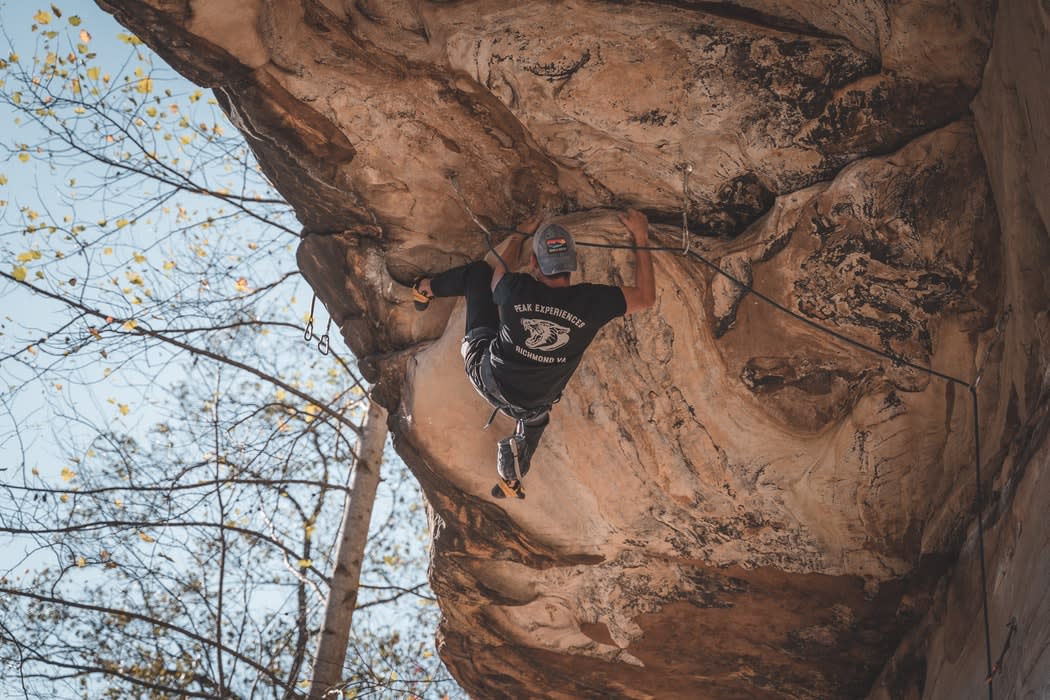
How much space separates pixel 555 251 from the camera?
5.03 meters

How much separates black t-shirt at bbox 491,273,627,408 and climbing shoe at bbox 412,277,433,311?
802 millimetres

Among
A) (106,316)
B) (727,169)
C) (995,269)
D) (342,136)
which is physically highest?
(106,316)

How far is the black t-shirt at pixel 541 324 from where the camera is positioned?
502cm

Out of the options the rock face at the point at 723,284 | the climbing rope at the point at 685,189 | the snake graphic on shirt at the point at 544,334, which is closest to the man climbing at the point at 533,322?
the snake graphic on shirt at the point at 544,334

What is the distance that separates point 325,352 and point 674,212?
261cm

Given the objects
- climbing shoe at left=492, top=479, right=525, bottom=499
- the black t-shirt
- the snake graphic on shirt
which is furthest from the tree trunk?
the snake graphic on shirt

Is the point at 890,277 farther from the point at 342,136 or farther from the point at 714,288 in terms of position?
the point at 342,136

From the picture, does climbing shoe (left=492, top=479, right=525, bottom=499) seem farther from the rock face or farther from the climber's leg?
the rock face

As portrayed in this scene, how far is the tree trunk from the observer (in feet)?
27.8

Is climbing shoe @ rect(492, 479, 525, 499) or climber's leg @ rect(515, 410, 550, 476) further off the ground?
climber's leg @ rect(515, 410, 550, 476)

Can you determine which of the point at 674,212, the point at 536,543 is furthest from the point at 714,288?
the point at 536,543

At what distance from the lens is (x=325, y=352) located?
6.62 meters

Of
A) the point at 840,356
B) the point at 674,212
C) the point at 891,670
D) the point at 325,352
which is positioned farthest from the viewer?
the point at 325,352

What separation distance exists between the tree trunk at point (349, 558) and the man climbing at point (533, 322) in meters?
3.40
